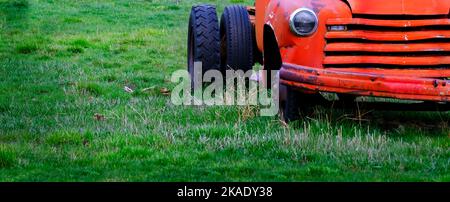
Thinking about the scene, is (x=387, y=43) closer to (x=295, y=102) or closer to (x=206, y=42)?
(x=295, y=102)

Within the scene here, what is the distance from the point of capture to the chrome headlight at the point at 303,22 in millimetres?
7414

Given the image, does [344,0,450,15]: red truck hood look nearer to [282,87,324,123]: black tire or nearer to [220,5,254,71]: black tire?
[282,87,324,123]: black tire

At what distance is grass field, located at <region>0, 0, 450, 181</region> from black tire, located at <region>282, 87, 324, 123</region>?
4.0 inches

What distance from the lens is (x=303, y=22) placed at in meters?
7.44

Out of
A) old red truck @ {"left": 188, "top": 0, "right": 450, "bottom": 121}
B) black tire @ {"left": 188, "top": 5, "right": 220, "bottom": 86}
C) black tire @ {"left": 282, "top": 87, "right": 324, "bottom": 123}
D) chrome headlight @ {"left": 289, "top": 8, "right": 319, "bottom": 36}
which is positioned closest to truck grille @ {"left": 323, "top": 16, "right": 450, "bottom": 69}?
old red truck @ {"left": 188, "top": 0, "right": 450, "bottom": 121}

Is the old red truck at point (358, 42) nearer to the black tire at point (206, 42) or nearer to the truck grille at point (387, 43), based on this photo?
the truck grille at point (387, 43)

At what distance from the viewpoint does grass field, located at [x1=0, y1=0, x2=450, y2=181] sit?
622 centimetres

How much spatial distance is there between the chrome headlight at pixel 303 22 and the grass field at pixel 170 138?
0.74 m

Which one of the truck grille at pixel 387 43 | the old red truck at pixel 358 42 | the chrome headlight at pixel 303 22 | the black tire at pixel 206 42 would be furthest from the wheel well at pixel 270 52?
the black tire at pixel 206 42

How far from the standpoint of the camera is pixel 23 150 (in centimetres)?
681

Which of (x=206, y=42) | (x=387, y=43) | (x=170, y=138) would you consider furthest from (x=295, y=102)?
(x=206, y=42)
